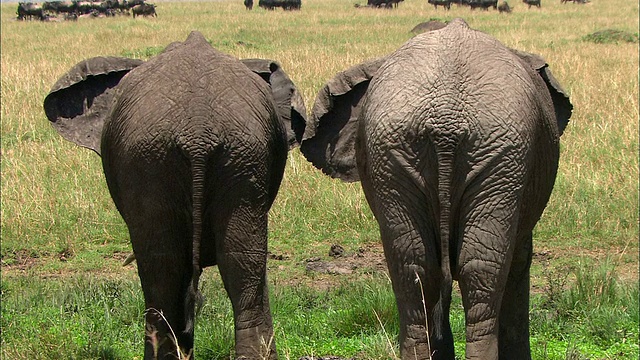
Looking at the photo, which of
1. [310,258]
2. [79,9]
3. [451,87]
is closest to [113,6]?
[79,9]

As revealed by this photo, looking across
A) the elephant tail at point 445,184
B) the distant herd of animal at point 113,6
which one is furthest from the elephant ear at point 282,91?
the distant herd of animal at point 113,6

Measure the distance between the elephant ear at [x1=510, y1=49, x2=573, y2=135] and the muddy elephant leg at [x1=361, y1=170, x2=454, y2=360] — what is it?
3.43 ft

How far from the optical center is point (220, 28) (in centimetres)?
2662

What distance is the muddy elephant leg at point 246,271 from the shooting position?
377 centimetres

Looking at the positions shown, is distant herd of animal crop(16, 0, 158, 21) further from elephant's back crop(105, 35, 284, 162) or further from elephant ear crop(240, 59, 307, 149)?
elephant's back crop(105, 35, 284, 162)

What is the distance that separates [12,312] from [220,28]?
71.1ft

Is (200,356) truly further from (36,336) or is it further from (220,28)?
(220,28)

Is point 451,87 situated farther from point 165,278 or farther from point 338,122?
point 165,278

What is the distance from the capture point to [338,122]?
4.16 metres

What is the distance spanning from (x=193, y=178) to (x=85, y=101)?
123cm

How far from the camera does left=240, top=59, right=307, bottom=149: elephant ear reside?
14.7 feet

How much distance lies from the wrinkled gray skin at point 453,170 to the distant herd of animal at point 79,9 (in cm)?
3479

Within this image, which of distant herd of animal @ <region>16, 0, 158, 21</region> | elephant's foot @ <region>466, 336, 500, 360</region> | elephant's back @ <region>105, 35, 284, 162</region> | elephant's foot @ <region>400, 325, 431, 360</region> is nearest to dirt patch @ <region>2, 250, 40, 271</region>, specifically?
elephant's back @ <region>105, 35, 284, 162</region>

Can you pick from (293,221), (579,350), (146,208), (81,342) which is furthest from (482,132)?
(293,221)
